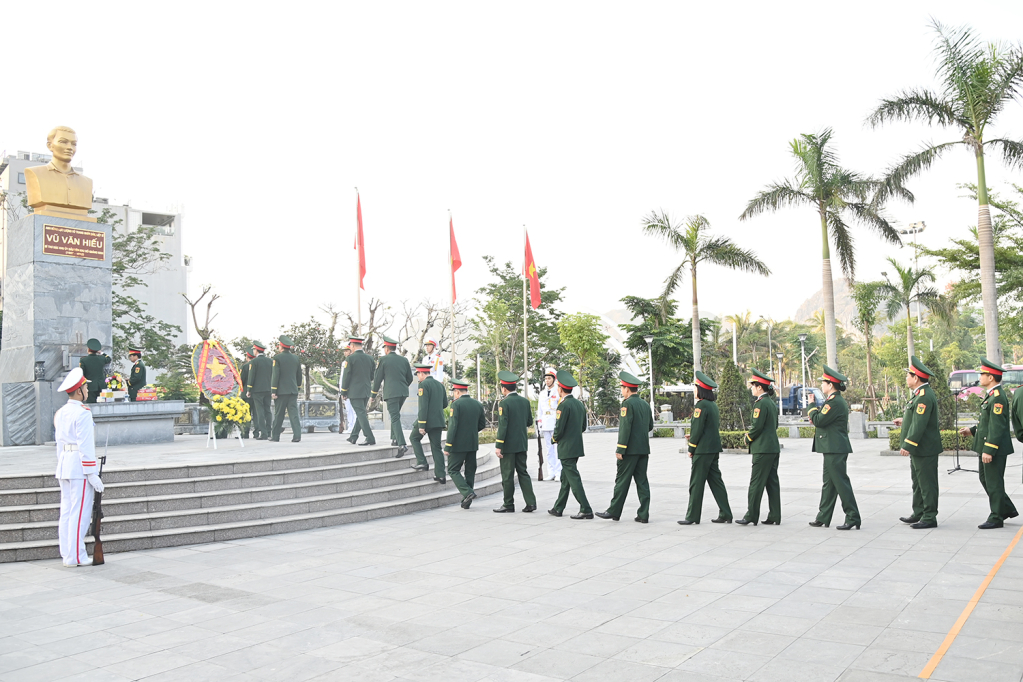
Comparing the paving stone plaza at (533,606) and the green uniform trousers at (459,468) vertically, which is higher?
the green uniform trousers at (459,468)

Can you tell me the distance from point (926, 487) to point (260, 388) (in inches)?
412

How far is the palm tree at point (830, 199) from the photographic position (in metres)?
21.7

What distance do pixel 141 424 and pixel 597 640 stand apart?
11089 millimetres

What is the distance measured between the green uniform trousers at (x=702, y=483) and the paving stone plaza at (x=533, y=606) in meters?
0.24

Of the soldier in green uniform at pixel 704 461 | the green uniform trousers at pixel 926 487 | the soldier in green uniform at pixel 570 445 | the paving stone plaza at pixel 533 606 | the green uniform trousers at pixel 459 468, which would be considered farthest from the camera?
the green uniform trousers at pixel 459 468

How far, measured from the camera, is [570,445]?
909cm

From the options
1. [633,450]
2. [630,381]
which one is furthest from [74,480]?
[630,381]

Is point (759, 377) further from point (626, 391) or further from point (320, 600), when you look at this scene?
point (320, 600)

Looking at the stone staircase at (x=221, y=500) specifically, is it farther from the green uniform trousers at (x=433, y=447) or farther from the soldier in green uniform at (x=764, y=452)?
the soldier in green uniform at (x=764, y=452)

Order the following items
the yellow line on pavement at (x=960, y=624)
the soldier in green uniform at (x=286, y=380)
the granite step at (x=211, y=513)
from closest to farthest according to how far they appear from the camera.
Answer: the yellow line on pavement at (x=960, y=624) → the granite step at (x=211, y=513) → the soldier in green uniform at (x=286, y=380)

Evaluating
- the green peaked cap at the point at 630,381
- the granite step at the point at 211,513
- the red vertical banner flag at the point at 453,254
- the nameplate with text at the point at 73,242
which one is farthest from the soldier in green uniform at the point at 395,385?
the red vertical banner flag at the point at 453,254

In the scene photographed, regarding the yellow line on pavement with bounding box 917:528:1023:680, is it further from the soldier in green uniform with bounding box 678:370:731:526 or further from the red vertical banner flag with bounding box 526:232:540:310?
the red vertical banner flag with bounding box 526:232:540:310

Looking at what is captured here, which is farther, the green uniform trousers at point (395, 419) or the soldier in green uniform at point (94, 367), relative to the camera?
the soldier in green uniform at point (94, 367)

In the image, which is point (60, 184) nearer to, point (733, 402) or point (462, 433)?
point (462, 433)
